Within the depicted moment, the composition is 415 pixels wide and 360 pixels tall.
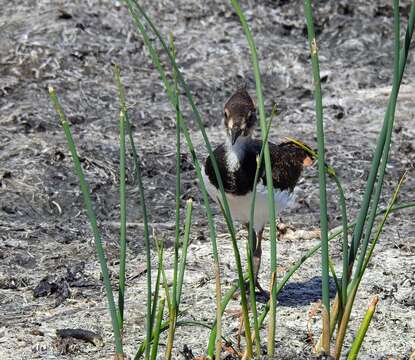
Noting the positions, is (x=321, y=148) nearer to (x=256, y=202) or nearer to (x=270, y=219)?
(x=270, y=219)

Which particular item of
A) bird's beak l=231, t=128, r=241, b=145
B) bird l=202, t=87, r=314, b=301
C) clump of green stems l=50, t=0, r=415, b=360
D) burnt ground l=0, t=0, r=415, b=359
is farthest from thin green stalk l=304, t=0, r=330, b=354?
bird's beak l=231, t=128, r=241, b=145

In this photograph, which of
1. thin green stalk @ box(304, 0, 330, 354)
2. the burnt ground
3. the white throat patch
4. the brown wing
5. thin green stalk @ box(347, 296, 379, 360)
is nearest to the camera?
thin green stalk @ box(304, 0, 330, 354)

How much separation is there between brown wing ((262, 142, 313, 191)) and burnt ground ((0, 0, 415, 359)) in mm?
152

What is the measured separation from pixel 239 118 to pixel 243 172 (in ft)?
1.15

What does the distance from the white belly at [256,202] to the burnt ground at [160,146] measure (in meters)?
0.46

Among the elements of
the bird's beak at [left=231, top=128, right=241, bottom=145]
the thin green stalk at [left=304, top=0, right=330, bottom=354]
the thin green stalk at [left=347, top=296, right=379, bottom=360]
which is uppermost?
the thin green stalk at [left=304, top=0, right=330, bottom=354]

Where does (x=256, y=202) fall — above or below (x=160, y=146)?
above

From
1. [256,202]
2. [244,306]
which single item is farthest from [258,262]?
[244,306]

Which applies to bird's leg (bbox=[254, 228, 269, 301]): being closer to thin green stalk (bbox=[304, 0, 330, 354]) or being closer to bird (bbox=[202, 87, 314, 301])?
bird (bbox=[202, 87, 314, 301])

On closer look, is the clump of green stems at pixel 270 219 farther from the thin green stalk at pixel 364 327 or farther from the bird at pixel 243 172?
the bird at pixel 243 172

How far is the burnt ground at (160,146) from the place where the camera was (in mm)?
5680

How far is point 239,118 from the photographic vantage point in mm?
5887

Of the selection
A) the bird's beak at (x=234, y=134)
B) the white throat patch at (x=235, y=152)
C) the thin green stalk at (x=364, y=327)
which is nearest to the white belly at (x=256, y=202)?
the white throat patch at (x=235, y=152)

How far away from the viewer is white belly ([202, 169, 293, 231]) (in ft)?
18.7
